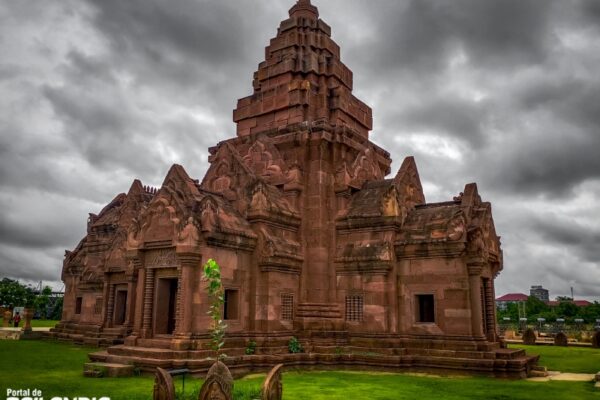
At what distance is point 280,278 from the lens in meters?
19.7

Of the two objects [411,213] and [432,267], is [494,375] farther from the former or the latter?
[411,213]

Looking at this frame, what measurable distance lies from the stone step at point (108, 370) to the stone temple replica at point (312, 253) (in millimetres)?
483

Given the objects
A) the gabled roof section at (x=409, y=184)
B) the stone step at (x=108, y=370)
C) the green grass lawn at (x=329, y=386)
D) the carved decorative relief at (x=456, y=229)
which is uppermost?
the gabled roof section at (x=409, y=184)

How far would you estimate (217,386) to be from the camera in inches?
373

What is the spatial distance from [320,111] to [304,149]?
2623 mm

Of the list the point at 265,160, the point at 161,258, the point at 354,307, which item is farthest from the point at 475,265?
the point at 161,258

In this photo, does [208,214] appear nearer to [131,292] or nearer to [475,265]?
[475,265]

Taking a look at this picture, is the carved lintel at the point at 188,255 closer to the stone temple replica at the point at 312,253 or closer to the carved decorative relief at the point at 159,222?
the stone temple replica at the point at 312,253

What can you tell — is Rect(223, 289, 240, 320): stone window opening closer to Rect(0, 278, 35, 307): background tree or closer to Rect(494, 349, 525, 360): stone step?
Rect(494, 349, 525, 360): stone step

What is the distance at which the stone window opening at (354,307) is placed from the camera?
20250mm

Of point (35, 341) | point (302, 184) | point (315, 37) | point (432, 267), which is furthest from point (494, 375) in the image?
point (35, 341)

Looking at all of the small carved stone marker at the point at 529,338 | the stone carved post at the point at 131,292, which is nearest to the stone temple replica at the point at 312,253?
the stone carved post at the point at 131,292

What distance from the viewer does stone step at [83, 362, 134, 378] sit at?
1550cm

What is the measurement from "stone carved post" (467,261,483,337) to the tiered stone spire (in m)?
8.54
